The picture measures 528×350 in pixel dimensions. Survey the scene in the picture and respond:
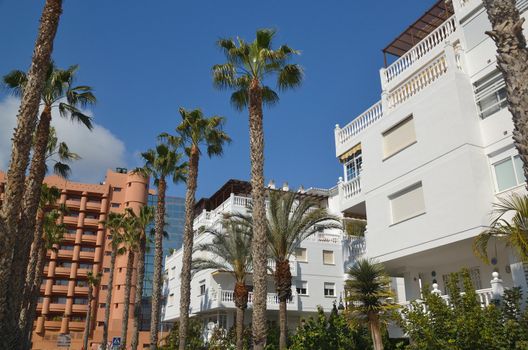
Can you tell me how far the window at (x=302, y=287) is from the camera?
121 ft

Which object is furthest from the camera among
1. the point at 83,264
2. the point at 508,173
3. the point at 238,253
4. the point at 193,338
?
the point at 83,264

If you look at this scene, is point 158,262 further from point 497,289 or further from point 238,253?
point 497,289

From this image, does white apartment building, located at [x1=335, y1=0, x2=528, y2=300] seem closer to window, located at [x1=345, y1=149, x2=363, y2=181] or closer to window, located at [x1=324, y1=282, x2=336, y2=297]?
window, located at [x1=345, y1=149, x2=363, y2=181]

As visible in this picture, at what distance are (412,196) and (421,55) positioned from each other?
6.73 m

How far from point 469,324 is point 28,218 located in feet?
44.8

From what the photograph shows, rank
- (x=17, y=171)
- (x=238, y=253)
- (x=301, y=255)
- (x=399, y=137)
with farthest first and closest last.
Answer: (x=301, y=255) < (x=238, y=253) < (x=399, y=137) < (x=17, y=171)

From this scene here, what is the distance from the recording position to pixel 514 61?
8.23 meters

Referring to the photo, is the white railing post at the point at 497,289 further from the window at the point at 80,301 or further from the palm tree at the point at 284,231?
A: the window at the point at 80,301

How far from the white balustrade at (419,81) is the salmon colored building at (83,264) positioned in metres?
51.0

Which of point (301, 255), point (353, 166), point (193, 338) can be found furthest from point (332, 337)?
point (193, 338)

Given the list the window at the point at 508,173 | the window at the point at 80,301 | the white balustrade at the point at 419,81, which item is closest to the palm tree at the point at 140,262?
the white balustrade at the point at 419,81

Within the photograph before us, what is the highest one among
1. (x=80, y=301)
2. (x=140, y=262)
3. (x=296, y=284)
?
(x=140, y=262)

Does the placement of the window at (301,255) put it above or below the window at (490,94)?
below

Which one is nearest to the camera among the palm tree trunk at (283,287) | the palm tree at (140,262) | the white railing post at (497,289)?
the white railing post at (497,289)
